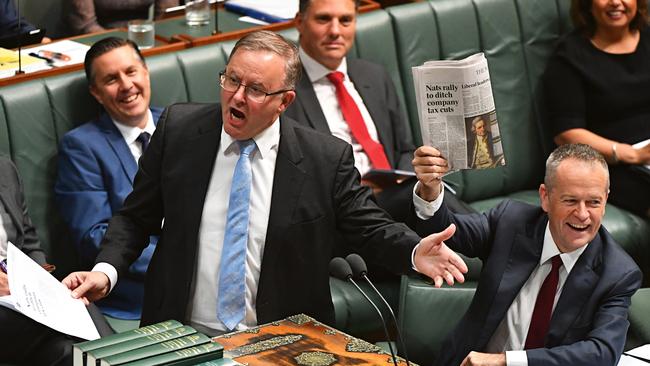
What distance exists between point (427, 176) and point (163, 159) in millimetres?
743

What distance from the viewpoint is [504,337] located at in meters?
3.59

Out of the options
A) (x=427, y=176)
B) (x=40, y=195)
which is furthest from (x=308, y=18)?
(x=427, y=176)

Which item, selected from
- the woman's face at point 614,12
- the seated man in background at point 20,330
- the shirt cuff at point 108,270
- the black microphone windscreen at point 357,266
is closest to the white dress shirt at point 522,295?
the black microphone windscreen at point 357,266

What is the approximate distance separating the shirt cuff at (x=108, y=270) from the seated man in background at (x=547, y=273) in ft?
2.78

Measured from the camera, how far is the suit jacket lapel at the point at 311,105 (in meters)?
4.73

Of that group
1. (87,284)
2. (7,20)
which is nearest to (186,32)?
(7,20)

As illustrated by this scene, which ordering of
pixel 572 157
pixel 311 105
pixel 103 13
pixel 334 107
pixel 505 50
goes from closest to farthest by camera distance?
1. pixel 572 157
2. pixel 311 105
3. pixel 334 107
4. pixel 505 50
5. pixel 103 13

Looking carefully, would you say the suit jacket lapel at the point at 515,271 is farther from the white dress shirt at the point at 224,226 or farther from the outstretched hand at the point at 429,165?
the white dress shirt at the point at 224,226

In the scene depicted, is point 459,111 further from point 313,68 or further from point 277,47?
point 313,68

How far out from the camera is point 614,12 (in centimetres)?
538

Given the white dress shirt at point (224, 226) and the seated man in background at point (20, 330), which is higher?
the white dress shirt at point (224, 226)

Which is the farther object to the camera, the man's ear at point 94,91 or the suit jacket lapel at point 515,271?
the man's ear at point 94,91

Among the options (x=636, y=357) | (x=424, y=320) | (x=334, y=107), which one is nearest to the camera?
(x=636, y=357)

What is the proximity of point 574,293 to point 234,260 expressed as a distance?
933 mm
